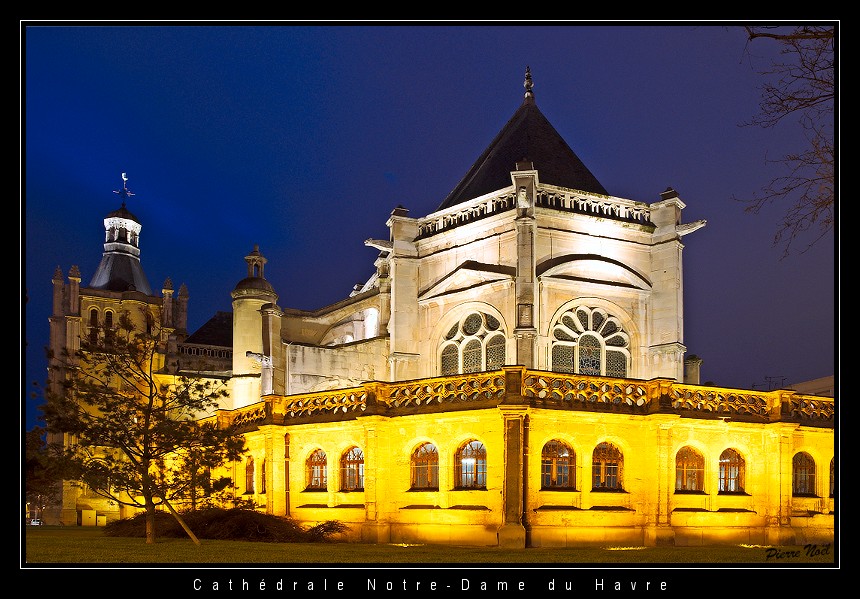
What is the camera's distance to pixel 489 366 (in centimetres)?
3725

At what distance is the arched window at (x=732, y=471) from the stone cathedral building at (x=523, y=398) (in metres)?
0.06

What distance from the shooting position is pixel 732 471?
2966 centimetres

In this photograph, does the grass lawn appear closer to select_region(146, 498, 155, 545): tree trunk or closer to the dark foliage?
select_region(146, 498, 155, 545): tree trunk

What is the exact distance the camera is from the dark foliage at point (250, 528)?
2869 cm

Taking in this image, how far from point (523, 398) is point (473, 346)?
11499 millimetres

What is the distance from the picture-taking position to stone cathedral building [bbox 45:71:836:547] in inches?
1071

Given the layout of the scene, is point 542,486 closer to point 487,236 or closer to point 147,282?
point 487,236

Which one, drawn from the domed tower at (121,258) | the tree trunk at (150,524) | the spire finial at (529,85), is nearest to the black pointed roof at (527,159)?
the spire finial at (529,85)

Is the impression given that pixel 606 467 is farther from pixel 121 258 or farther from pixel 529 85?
pixel 121 258

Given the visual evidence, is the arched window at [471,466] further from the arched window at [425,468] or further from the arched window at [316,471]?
the arched window at [316,471]

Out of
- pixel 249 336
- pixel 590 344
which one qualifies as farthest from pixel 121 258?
pixel 590 344

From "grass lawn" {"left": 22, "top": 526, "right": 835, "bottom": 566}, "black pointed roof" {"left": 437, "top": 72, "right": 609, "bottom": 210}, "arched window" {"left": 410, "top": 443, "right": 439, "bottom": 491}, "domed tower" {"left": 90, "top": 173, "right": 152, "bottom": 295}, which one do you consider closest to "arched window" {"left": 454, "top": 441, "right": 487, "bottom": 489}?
"arched window" {"left": 410, "top": 443, "right": 439, "bottom": 491}

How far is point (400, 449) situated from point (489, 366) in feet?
30.4
